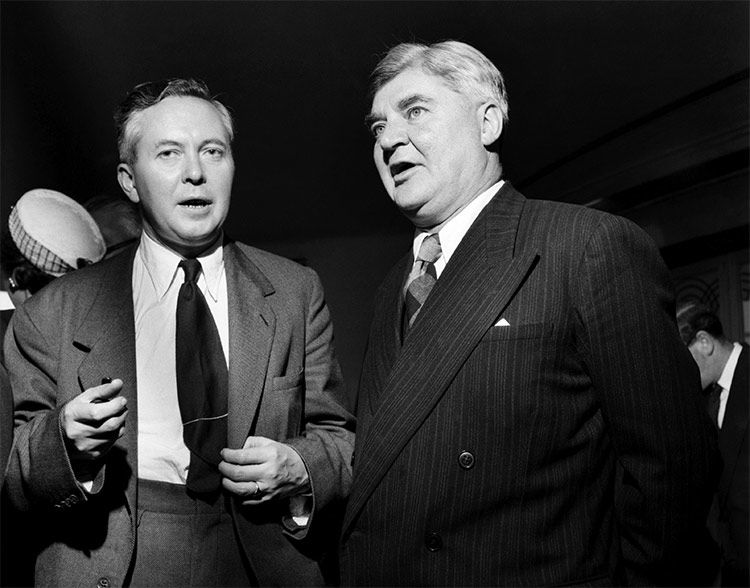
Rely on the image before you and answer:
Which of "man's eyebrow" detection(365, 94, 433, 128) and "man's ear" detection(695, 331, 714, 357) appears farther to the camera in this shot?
"man's ear" detection(695, 331, 714, 357)

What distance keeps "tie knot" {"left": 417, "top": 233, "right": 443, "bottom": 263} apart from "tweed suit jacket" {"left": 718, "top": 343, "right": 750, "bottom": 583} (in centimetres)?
209

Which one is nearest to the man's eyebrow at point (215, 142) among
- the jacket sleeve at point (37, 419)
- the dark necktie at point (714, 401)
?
the jacket sleeve at point (37, 419)

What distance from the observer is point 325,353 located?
2.03 metres

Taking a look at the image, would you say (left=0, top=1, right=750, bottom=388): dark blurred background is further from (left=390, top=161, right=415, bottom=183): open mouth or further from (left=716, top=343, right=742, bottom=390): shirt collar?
(left=390, top=161, right=415, bottom=183): open mouth

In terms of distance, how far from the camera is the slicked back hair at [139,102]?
1993mm

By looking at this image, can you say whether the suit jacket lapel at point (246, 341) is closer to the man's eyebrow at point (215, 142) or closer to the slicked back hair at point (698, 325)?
the man's eyebrow at point (215, 142)

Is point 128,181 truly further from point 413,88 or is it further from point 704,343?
point 704,343

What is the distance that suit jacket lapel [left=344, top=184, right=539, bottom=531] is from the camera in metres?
1.68

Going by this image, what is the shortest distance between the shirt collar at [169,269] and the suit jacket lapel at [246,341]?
3 centimetres

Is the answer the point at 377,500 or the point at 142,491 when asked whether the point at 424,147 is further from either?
the point at 142,491

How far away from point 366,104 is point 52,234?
5.14 ft

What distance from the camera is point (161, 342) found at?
191cm

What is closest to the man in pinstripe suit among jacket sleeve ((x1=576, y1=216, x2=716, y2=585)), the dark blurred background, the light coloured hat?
jacket sleeve ((x1=576, y1=216, x2=716, y2=585))

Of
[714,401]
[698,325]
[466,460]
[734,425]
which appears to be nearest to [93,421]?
[466,460]
